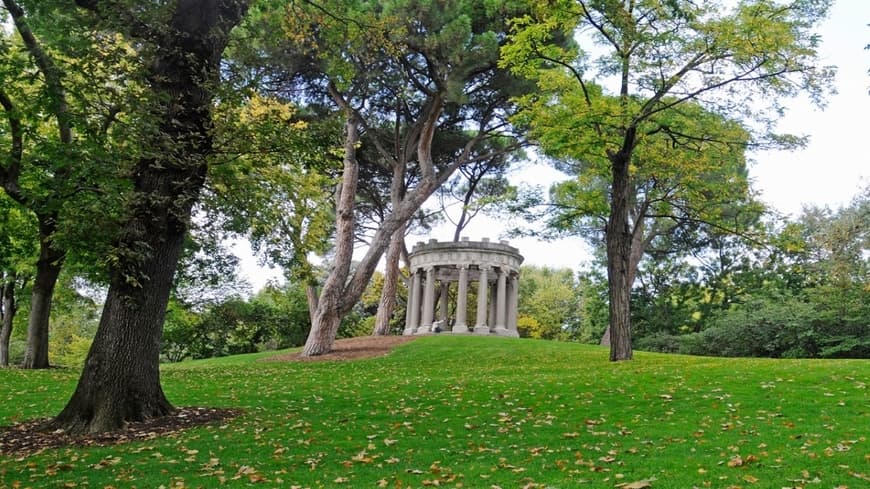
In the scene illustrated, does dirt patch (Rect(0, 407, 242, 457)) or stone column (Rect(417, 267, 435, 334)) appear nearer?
dirt patch (Rect(0, 407, 242, 457))

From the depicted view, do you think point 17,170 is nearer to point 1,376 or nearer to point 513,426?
point 1,376

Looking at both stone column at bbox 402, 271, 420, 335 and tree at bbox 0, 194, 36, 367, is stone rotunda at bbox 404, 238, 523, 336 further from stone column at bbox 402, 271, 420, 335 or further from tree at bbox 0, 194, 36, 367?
tree at bbox 0, 194, 36, 367

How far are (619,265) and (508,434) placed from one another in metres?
10.0

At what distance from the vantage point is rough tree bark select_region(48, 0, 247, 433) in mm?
8477

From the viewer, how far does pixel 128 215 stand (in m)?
8.45

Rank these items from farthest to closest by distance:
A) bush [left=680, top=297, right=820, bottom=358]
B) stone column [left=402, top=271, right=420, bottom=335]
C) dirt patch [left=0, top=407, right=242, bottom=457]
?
1. stone column [left=402, top=271, right=420, bottom=335]
2. bush [left=680, top=297, right=820, bottom=358]
3. dirt patch [left=0, top=407, right=242, bottom=457]

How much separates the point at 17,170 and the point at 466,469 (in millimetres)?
9758

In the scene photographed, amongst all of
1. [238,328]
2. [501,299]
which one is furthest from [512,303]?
[238,328]

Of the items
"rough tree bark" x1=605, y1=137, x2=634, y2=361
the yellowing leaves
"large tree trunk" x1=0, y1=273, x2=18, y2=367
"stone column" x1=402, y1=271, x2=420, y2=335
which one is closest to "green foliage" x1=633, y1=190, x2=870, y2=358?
"rough tree bark" x1=605, y1=137, x2=634, y2=361

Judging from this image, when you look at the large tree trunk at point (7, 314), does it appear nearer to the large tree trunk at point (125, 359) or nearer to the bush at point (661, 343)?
the large tree trunk at point (125, 359)

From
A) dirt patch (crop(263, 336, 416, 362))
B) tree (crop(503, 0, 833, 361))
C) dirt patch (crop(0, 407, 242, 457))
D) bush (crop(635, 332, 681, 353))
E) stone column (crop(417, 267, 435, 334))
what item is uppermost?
tree (crop(503, 0, 833, 361))

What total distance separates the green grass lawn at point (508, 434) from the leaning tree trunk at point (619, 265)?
279 centimetres

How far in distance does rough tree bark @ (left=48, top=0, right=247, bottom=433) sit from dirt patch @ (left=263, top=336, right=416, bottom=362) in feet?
40.5

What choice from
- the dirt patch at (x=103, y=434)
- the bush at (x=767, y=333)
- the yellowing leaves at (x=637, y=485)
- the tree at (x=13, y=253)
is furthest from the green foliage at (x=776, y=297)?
the tree at (x=13, y=253)
